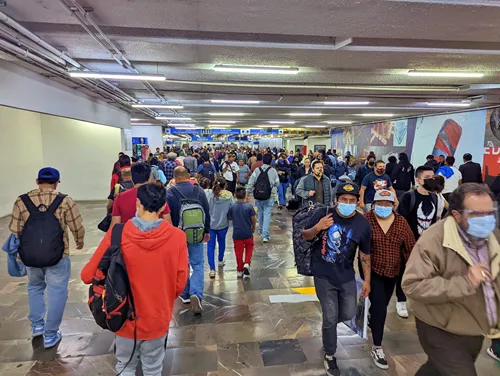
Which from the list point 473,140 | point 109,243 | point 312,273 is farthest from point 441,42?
point 473,140

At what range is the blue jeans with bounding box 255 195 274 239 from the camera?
6.05 m

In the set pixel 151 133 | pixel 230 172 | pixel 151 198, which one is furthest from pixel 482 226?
Answer: pixel 151 133

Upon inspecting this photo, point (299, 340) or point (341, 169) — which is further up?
point (341, 169)

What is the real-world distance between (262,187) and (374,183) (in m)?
2.00

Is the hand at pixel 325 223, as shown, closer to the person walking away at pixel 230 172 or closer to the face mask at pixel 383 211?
the face mask at pixel 383 211

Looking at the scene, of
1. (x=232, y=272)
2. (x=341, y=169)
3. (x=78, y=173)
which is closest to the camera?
(x=232, y=272)

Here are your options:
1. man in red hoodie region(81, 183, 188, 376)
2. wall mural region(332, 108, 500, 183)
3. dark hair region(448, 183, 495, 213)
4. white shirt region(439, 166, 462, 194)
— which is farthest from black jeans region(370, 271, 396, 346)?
wall mural region(332, 108, 500, 183)

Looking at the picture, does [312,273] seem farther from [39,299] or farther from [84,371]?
[39,299]

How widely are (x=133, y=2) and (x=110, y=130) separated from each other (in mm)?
8068

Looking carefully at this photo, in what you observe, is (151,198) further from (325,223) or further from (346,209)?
(346,209)

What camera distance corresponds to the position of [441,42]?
191 inches

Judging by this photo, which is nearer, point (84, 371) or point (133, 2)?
point (84, 371)

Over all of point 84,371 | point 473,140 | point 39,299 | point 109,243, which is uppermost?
point 473,140

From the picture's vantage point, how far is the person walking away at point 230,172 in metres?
8.73
